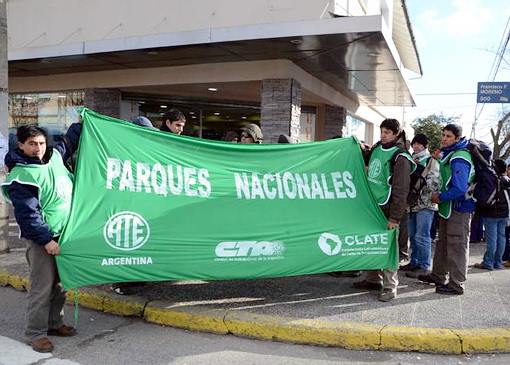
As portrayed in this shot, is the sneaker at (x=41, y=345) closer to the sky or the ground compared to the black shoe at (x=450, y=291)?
closer to the ground

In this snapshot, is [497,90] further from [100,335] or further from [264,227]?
[100,335]

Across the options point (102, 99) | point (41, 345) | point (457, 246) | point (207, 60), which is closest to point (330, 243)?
point (457, 246)

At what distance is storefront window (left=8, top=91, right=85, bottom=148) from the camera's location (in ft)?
46.5

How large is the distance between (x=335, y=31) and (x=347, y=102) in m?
8.38

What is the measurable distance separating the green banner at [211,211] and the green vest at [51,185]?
9 cm

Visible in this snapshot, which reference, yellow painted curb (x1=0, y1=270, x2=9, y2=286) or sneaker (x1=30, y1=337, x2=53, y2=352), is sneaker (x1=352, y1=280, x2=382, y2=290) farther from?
yellow painted curb (x1=0, y1=270, x2=9, y2=286)

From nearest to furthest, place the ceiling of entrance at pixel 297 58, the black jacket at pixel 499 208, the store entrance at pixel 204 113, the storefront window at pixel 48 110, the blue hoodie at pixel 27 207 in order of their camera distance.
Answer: the blue hoodie at pixel 27 207, the black jacket at pixel 499 208, the ceiling of entrance at pixel 297 58, the storefront window at pixel 48 110, the store entrance at pixel 204 113

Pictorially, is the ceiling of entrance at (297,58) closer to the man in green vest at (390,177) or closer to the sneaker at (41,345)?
the man in green vest at (390,177)

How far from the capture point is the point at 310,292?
5.59 m

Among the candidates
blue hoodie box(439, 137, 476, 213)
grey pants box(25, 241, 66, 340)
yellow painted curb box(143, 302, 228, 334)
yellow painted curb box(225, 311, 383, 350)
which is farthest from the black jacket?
grey pants box(25, 241, 66, 340)

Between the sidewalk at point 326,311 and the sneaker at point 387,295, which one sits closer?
the sidewalk at point 326,311

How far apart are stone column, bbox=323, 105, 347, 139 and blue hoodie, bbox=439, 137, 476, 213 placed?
1007 cm

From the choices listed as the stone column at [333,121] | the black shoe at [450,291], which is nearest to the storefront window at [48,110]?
the stone column at [333,121]

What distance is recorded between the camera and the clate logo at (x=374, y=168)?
534cm
